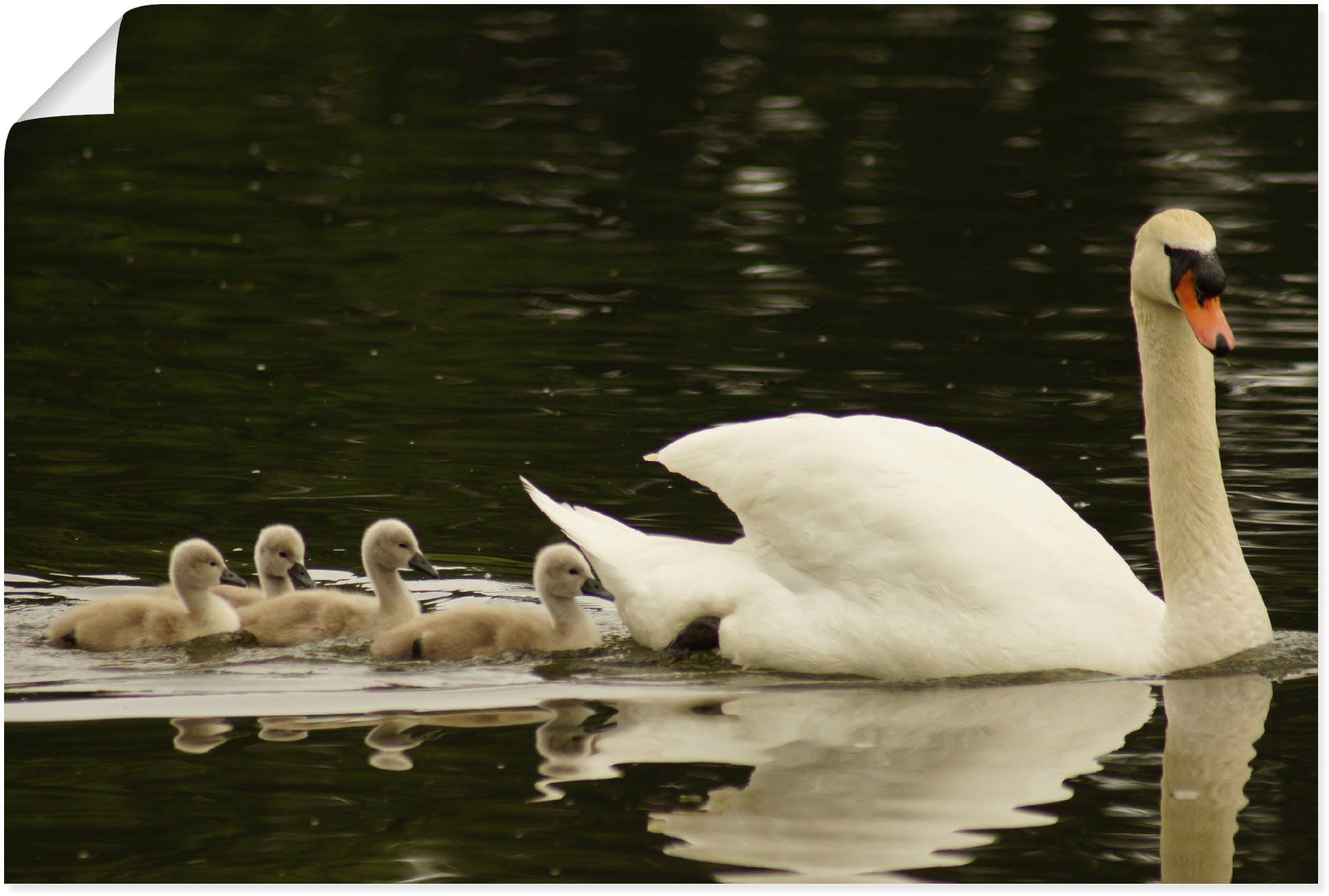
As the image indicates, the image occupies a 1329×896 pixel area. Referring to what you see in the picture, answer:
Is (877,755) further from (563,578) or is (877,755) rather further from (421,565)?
(421,565)

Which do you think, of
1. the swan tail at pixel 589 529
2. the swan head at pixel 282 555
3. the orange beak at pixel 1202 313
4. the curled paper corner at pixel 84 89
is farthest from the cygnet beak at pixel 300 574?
the orange beak at pixel 1202 313

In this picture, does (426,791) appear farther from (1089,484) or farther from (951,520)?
(1089,484)

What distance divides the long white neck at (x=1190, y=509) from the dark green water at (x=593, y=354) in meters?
0.24

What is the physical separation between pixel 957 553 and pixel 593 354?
3.80 meters

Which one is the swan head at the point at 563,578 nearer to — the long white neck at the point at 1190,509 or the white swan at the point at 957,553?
the white swan at the point at 957,553

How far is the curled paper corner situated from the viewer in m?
5.99

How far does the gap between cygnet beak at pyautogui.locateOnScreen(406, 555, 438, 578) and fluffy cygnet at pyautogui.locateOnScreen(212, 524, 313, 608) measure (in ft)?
1.29

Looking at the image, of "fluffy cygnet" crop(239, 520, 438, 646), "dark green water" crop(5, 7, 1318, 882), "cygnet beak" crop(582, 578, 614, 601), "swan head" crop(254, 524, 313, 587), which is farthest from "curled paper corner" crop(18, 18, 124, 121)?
"cygnet beak" crop(582, 578, 614, 601)

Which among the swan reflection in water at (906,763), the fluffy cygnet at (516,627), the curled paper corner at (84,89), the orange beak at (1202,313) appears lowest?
the swan reflection in water at (906,763)

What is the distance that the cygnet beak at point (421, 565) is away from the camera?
7516mm

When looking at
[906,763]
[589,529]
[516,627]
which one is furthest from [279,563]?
[906,763]

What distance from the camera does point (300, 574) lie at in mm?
7656

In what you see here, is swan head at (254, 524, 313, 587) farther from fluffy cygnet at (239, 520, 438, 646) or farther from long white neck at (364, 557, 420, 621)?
long white neck at (364, 557, 420, 621)

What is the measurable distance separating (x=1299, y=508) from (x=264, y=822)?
435cm
